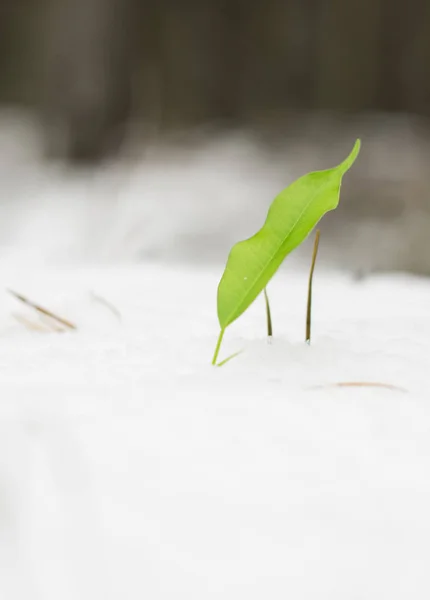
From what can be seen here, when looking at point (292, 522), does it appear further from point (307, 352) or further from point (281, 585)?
point (307, 352)

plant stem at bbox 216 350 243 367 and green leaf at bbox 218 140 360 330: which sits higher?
green leaf at bbox 218 140 360 330

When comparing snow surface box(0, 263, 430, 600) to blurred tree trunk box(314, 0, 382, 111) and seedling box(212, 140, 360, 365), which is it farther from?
blurred tree trunk box(314, 0, 382, 111)

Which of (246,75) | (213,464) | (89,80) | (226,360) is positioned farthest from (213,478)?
(246,75)

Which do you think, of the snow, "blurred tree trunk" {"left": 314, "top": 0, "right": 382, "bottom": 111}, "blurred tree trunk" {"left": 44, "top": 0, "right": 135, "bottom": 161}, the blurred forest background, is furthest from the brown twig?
"blurred tree trunk" {"left": 314, "top": 0, "right": 382, "bottom": 111}

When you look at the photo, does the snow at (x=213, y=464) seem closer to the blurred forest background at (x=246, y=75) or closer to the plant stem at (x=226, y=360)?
the plant stem at (x=226, y=360)

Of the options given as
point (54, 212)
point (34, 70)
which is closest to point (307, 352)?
point (54, 212)
